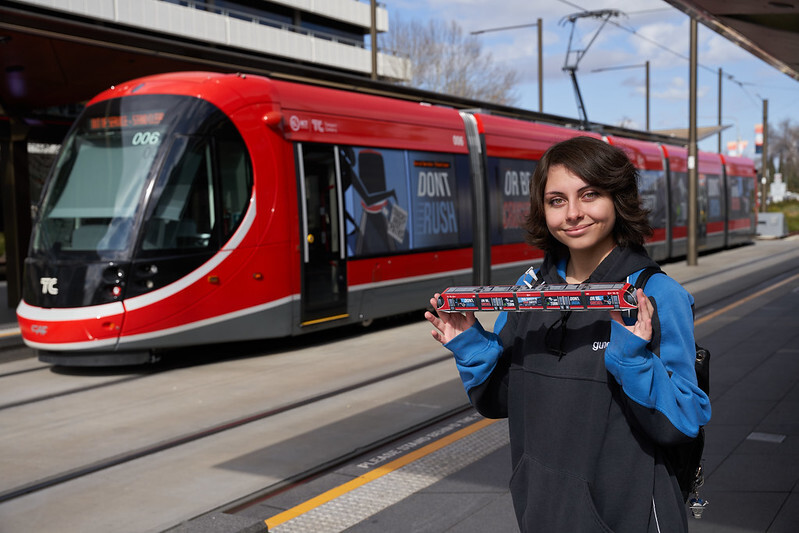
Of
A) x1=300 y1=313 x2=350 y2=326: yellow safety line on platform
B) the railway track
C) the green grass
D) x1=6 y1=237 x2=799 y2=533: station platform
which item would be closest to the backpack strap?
x1=6 y1=237 x2=799 y2=533: station platform

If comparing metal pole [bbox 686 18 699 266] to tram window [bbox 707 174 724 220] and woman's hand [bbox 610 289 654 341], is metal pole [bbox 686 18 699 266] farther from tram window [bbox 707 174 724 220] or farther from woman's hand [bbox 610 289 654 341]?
woman's hand [bbox 610 289 654 341]

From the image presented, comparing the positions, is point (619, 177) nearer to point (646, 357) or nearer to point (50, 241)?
point (646, 357)

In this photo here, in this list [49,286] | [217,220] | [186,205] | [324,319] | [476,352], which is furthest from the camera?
[324,319]

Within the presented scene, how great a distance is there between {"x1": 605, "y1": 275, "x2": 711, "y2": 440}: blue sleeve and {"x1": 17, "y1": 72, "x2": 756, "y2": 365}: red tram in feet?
24.3

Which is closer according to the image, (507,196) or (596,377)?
(596,377)

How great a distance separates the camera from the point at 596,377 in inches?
76.6

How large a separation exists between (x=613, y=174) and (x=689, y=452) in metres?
0.68

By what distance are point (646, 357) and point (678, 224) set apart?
2238 cm

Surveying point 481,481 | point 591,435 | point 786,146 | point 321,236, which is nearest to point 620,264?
point 591,435

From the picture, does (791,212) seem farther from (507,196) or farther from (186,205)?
(186,205)

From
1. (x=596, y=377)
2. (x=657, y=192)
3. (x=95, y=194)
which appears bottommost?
(x=596, y=377)

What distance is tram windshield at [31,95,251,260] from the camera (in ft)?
28.6

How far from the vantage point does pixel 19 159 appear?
13.8 m

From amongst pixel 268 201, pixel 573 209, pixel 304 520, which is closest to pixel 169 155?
pixel 268 201
